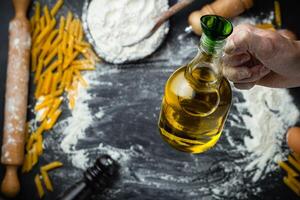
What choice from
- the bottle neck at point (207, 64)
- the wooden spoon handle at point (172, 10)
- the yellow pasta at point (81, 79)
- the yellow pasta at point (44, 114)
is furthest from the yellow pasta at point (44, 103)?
the bottle neck at point (207, 64)

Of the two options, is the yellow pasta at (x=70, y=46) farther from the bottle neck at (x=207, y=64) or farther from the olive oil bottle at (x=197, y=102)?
the bottle neck at (x=207, y=64)

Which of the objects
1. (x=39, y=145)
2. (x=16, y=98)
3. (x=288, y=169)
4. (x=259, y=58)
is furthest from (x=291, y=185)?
(x=16, y=98)

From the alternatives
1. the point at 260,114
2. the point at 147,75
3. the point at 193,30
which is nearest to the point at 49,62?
the point at 147,75

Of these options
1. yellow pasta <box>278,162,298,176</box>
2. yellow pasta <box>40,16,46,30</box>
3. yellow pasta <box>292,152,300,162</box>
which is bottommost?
yellow pasta <box>278,162,298,176</box>

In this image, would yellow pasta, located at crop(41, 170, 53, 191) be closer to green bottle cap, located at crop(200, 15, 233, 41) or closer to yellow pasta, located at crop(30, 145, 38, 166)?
yellow pasta, located at crop(30, 145, 38, 166)

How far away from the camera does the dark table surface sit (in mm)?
1512

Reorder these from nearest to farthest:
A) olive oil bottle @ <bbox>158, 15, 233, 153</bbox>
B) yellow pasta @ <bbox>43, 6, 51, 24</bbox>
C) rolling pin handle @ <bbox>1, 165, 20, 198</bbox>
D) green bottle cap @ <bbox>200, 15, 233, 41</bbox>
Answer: green bottle cap @ <bbox>200, 15, 233, 41</bbox> < olive oil bottle @ <bbox>158, 15, 233, 153</bbox> < rolling pin handle @ <bbox>1, 165, 20, 198</bbox> < yellow pasta @ <bbox>43, 6, 51, 24</bbox>

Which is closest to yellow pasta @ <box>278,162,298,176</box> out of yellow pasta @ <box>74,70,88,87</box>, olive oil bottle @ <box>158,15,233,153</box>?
olive oil bottle @ <box>158,15,233,153</box>

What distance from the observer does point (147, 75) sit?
5.12ft

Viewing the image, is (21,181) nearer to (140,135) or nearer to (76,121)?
(76,121)

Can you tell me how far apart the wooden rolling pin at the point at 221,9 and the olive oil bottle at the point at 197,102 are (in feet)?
1.50

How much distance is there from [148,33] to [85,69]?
9.6 inches

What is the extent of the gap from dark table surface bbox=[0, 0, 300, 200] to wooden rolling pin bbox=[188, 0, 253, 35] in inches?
2.4

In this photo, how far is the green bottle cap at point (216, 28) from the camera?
2.63 ft
